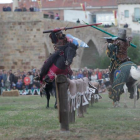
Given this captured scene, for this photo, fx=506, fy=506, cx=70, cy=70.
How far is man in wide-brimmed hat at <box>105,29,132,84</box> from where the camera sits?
635 inches

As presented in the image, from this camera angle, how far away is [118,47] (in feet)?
53.1

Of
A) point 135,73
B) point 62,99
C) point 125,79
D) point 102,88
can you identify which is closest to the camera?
point 62,99

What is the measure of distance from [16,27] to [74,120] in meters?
29.3

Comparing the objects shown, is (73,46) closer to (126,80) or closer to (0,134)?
(126,80)

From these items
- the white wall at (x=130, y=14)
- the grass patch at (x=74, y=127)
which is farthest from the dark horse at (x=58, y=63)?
the white wall at (x=130, y=14)

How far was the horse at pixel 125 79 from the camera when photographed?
51.3ft

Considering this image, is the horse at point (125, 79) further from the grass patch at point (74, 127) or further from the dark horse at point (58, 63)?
the grass patch at point (74, 127)

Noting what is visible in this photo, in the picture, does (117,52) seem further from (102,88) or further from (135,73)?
(102,88)

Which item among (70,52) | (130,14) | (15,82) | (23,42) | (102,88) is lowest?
(102,88)

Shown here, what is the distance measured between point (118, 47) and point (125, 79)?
44.4 inches

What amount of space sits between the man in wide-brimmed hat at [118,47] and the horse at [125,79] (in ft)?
1.19

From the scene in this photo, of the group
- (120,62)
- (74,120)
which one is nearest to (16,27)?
(120,62)

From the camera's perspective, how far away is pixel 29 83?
3033 cm

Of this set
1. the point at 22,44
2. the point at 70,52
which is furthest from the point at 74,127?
the point at 22,44
